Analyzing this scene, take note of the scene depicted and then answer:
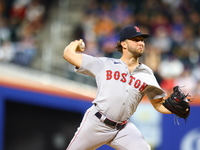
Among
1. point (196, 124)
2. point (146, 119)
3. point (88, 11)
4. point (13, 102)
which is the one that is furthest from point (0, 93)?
point (88, 11)

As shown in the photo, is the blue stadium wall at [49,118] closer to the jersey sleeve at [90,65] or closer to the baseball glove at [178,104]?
the baseball glove at [178,104]

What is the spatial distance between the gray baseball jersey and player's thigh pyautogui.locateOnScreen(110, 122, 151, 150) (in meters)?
0.14

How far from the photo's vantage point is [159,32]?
10.4 meters

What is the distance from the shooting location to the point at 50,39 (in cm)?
1010

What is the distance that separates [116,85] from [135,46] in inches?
18.2

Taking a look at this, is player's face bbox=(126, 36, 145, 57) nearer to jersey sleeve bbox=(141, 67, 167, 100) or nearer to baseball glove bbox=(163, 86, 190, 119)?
jersey sleeve bbox=(141, 67, 167, 100)

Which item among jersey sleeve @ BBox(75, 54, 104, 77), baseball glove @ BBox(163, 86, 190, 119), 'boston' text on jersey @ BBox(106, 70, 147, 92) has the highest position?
jersey sleeve @ BBox(75, 54, 104, 77)

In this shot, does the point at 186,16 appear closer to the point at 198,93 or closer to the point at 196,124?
the point at 198,93

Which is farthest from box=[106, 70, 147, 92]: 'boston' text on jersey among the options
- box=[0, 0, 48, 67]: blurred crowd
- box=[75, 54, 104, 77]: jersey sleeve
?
box=[0, 0, 48, 67]: blurred crowd

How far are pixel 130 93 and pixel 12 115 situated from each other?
13.9ft

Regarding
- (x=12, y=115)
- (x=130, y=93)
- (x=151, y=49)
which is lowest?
(x=12, y=115)

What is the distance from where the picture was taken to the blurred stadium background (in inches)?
308

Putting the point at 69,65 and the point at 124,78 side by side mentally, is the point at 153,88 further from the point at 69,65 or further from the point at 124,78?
the point at 69,65

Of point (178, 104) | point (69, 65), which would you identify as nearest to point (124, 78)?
point (178, 104)
